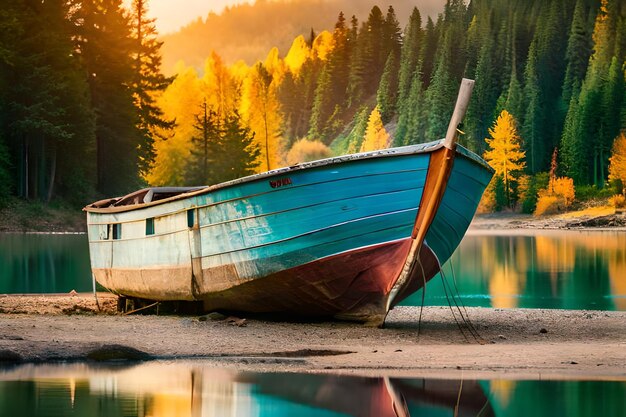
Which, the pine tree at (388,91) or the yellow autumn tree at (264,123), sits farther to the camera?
the pine tree at (388,91)

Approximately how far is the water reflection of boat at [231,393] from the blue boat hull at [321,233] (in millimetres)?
4810

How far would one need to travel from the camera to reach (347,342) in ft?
58.0

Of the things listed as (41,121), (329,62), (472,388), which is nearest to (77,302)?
(472,388)

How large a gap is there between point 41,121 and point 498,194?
5438 centimetres

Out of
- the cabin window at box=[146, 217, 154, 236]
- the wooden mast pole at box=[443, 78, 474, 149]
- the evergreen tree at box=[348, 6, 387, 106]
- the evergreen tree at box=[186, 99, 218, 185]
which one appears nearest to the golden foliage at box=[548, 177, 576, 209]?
the evergreen tree at box=[186, 99, 218, 185]

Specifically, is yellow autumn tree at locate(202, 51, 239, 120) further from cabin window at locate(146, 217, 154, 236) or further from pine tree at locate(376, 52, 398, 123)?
cabin window at locate(146, 217, 154, 236)

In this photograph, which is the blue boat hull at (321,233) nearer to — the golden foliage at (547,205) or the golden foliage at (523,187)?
the golden foliage at (547,205)

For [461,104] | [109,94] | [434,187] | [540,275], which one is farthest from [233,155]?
[461,104]

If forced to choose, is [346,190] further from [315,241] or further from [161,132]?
[161,132]

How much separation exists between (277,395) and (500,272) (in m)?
27.5

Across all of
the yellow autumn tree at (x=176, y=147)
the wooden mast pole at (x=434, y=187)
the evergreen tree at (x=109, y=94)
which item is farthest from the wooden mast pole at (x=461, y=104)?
the yellow autumn tree at (x=176, y=147)

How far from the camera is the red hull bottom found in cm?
1892

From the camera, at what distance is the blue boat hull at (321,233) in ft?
60.6

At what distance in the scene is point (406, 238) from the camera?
733 inches
